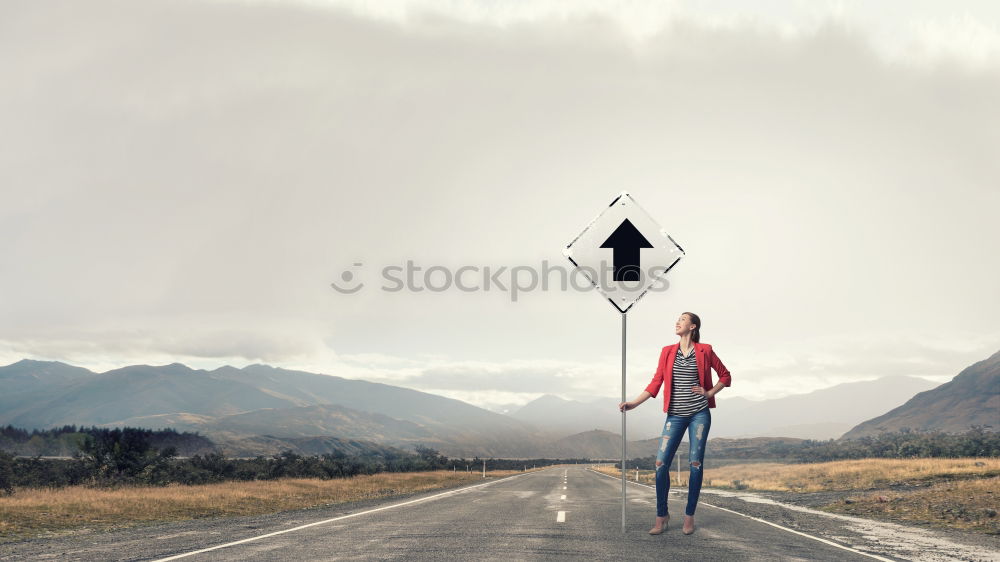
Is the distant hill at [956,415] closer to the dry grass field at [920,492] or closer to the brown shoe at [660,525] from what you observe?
the dry grass field at [920,492]

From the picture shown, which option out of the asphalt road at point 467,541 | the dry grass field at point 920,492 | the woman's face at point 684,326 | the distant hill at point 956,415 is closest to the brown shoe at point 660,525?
the asphalt road at point 467,541

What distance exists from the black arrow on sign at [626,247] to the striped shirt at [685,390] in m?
1.31

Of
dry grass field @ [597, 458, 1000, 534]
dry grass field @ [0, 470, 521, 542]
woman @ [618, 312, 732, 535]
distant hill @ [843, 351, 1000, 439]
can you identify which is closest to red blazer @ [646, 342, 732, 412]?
woman @ [618, 312, 732, 535]

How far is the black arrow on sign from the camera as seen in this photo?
923 cm

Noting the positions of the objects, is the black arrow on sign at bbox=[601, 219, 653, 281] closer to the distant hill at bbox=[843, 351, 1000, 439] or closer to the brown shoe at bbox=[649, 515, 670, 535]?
the brown shoe at bbox=[649, 515, 670, 535]

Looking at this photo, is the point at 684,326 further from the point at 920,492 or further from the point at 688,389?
the point at 920,492

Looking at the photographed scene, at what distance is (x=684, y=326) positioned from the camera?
8.69 metres

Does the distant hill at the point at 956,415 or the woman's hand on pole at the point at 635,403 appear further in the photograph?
the distant hill at the point at 956,415

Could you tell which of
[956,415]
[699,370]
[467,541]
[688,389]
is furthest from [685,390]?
[956,415]

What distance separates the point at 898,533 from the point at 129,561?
11.8m

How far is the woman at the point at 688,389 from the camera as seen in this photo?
8.48m

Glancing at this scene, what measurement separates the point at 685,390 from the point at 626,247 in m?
2.06

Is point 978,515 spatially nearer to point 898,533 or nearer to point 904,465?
point 898,533

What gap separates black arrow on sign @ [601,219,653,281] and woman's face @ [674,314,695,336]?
0.85 m
